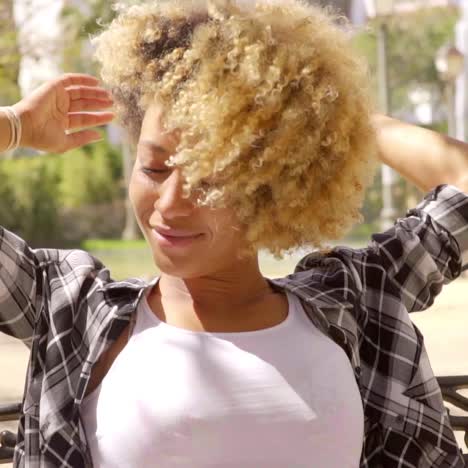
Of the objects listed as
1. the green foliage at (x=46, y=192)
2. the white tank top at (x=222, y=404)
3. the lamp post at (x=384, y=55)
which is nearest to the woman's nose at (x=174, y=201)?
the white tank top at (x=222, y=404)

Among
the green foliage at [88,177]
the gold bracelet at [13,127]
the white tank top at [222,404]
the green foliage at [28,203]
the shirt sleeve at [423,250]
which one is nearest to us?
the white tank top at [222,404]

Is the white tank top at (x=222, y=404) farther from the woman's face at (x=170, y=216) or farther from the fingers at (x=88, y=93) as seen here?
the fingers at (x=88, y=93)

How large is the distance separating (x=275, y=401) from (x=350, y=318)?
0.28 metres

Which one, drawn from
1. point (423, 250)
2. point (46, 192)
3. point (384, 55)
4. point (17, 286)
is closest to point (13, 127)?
point (17, 286)

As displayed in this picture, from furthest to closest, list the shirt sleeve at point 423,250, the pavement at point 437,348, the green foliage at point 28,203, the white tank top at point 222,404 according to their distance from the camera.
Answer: the green foliage at point 28,203 < the pavement at point 437,348 < the shirt sleeve at point 423,250 < the white tank top at point 222,404

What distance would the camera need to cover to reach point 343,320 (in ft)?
6.18

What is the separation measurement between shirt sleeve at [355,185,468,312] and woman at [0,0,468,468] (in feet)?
0.42

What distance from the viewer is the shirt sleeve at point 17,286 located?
1.77 m

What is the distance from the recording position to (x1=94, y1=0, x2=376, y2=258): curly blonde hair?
5.47ft

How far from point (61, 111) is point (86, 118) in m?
0.05

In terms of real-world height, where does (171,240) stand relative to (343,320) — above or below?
above

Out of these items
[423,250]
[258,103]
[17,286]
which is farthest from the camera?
[423,250]

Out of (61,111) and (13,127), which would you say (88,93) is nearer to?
(61,111)

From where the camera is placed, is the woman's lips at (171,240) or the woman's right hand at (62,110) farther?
the woman's right hand at (62,110)
